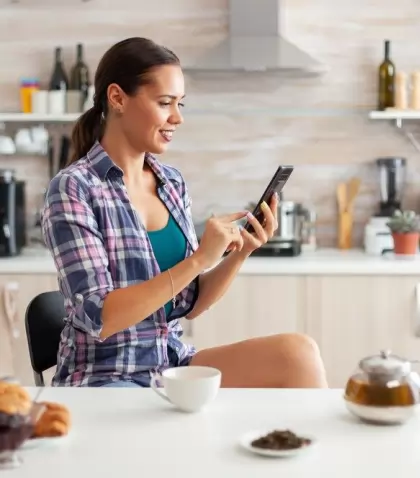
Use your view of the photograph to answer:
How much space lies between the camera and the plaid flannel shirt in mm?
1883

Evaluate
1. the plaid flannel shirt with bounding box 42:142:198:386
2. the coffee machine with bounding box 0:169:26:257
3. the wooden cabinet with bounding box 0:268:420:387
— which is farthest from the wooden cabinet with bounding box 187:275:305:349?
the plaid flannel shirt with bounding box 42:142:198:386

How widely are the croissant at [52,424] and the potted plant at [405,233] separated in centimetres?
245

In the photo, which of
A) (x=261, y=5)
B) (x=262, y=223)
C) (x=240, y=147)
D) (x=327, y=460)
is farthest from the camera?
(x=240, y=147)

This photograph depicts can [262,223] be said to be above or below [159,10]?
below

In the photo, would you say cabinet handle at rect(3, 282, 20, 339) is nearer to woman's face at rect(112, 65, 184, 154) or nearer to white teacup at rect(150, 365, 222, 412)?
woman's face at rect(112, 65, 184, 154)

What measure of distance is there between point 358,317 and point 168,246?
1.60 metres

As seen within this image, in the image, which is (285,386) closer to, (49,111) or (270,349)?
(270,349)

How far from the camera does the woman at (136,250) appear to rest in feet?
6.15

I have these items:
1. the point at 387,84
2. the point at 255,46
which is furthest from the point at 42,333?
the point at 387,84

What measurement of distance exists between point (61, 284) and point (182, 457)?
78cm

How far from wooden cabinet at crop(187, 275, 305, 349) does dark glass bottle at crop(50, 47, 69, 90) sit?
122 centimetres

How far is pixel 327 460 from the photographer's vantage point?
1288mm

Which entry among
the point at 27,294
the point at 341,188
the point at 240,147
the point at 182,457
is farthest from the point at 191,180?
the point at 182,457

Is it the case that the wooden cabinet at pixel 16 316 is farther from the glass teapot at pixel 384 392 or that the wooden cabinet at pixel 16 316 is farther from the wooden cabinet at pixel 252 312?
the glass teapot at pixel 384 392
